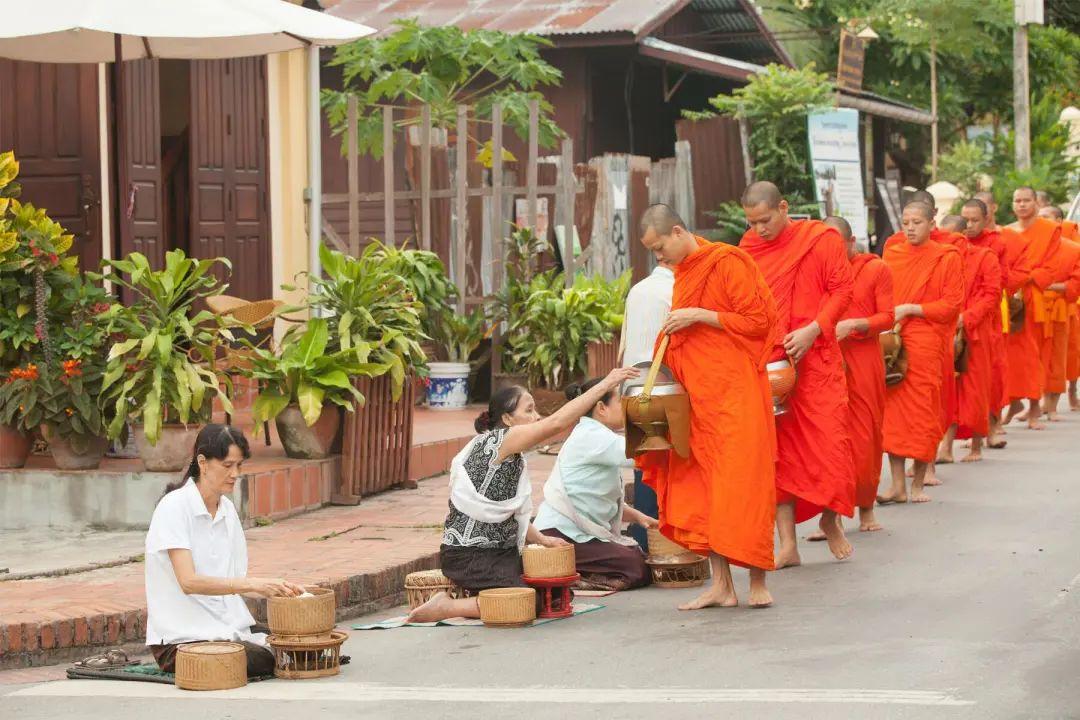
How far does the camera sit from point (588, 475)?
851 centimetres

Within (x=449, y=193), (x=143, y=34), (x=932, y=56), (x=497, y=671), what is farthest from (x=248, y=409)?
(x=932, y=56)

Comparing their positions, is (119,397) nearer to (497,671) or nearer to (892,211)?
(497,671)

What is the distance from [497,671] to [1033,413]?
10.3m

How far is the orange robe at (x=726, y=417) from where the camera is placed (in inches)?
299

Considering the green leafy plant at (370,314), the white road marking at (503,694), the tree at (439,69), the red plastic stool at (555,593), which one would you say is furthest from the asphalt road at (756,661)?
the tree at (439,69)

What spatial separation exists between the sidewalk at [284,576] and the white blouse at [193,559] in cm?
68

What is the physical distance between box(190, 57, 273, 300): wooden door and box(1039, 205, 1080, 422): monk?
6.96 m

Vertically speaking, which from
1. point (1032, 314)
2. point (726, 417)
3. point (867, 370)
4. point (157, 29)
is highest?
point (157, 29)

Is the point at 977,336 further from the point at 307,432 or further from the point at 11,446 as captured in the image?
the point at 11,446

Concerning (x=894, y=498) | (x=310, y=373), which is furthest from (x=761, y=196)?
(x=894, y=498)

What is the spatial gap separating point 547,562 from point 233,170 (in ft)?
20.4

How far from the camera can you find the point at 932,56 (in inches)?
1128

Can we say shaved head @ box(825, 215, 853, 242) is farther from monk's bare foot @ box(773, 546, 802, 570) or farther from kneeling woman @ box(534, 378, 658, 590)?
kneeling woman @ box(534, 378, 658, 590)

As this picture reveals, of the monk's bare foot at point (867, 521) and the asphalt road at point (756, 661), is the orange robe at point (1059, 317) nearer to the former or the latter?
the monk's bare foot at point (867, 521)
